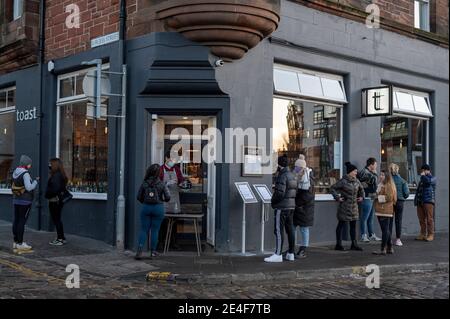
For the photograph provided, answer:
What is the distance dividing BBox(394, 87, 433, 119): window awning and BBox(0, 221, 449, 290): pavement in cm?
453

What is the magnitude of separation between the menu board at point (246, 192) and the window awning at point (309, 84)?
2.33 meters

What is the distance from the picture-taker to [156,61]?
1078 centimetres

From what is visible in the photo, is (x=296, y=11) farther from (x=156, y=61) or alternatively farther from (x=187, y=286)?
(x=187, y=286)

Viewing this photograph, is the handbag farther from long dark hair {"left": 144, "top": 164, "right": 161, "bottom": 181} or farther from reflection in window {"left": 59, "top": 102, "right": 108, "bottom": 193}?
long dark hair {"left": 144, "top": 164, "right": 161, "bottom": 181}

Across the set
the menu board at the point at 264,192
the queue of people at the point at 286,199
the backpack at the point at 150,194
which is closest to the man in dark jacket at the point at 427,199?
the queue of people at the point at 286,199

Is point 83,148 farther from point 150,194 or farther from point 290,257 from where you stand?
point 290,257

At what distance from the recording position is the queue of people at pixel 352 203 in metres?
9.95

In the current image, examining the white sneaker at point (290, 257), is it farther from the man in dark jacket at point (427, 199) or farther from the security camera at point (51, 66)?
the security camera at point (51, 66)

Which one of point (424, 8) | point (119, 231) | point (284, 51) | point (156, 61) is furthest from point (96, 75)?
point (424, 8)

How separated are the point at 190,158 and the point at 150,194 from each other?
1829 mm

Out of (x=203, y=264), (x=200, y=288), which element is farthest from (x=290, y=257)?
(x=200, y=288)

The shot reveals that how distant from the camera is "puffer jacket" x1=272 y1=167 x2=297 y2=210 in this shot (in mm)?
9852
